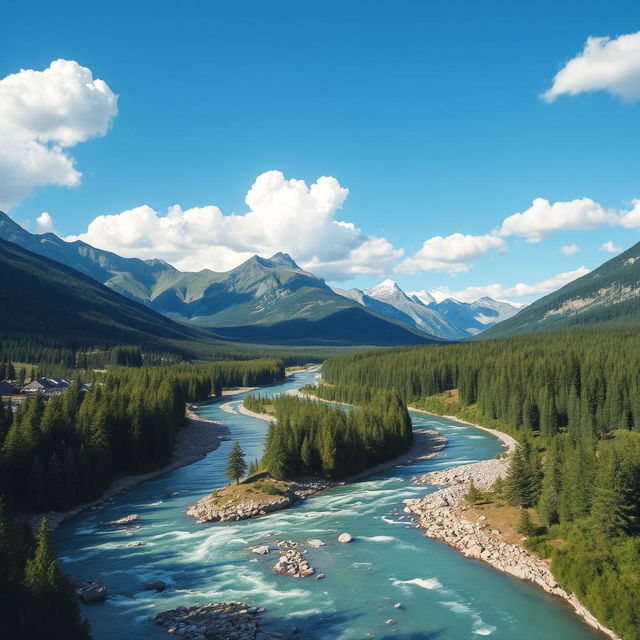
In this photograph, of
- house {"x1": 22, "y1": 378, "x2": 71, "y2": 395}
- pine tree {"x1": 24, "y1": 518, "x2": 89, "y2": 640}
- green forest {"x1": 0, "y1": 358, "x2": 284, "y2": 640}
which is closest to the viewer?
pine tree {"x1": 24, "y1": 518, "x2": 89, "y2": 640}

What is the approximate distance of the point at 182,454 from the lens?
10438cm

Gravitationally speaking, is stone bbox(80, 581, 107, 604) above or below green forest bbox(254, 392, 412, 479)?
below

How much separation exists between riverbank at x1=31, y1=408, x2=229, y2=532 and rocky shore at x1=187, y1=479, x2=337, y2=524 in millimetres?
14484

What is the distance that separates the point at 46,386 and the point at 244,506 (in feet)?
409

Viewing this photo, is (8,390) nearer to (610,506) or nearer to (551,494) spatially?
(551,494)

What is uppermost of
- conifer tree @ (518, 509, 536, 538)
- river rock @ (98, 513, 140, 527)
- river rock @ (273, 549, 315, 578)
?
conifer tree @ (518, 509, 536, 538)

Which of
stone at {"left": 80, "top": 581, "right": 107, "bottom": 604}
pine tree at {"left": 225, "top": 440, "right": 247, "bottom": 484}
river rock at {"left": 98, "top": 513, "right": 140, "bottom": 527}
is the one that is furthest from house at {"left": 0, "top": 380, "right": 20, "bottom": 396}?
stone at {"left": 80, "top": 581, "right": 107, "bottom": 604}

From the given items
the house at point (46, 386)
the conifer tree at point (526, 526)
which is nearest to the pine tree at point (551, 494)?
the conifer tree at point (526, 526)

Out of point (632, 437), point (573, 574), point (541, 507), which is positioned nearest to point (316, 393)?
point (632, 437)

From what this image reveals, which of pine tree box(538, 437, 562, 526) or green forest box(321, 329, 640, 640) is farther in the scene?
pine tree box(538, 437, 562, 526)

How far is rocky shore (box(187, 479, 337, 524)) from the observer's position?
65.8m

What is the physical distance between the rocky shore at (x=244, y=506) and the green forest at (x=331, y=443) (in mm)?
4949

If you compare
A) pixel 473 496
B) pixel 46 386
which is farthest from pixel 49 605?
pixel 46 386

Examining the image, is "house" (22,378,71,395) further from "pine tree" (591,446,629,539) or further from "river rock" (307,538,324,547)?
"pine tree" (591,446,629,539)
